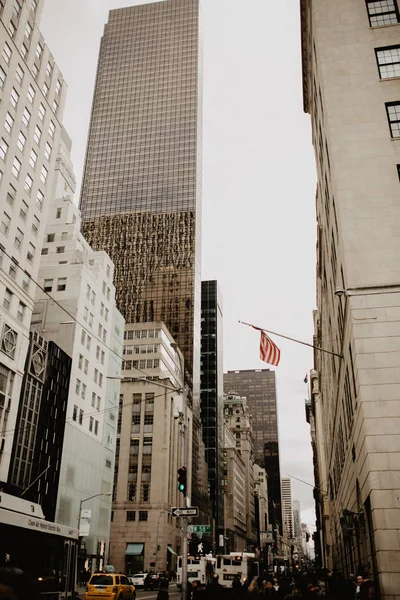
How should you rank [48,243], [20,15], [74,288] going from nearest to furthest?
[20,15], [74,288], [48,243]

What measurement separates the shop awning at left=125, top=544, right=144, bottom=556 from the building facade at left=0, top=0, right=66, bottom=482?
5129 cm

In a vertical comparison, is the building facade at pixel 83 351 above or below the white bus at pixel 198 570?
above

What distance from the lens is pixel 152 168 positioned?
527 ft

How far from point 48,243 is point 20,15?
106 ft

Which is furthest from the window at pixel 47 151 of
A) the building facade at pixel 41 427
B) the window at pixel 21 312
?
the building facade at pixel 41 427

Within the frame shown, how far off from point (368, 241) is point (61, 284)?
54581 millimetres

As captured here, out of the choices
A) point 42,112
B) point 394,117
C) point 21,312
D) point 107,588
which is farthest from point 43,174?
point 107,588

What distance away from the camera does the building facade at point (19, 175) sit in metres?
48.9

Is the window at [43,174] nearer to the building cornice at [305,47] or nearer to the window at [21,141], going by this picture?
the window at [21,141]

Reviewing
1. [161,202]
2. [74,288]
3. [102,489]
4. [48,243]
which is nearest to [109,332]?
[74,288]

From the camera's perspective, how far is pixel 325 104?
27797 millimetres

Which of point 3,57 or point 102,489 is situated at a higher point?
point 3,57

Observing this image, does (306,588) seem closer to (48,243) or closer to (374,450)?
(374,450)

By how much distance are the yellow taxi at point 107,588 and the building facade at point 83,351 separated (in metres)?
32.6
